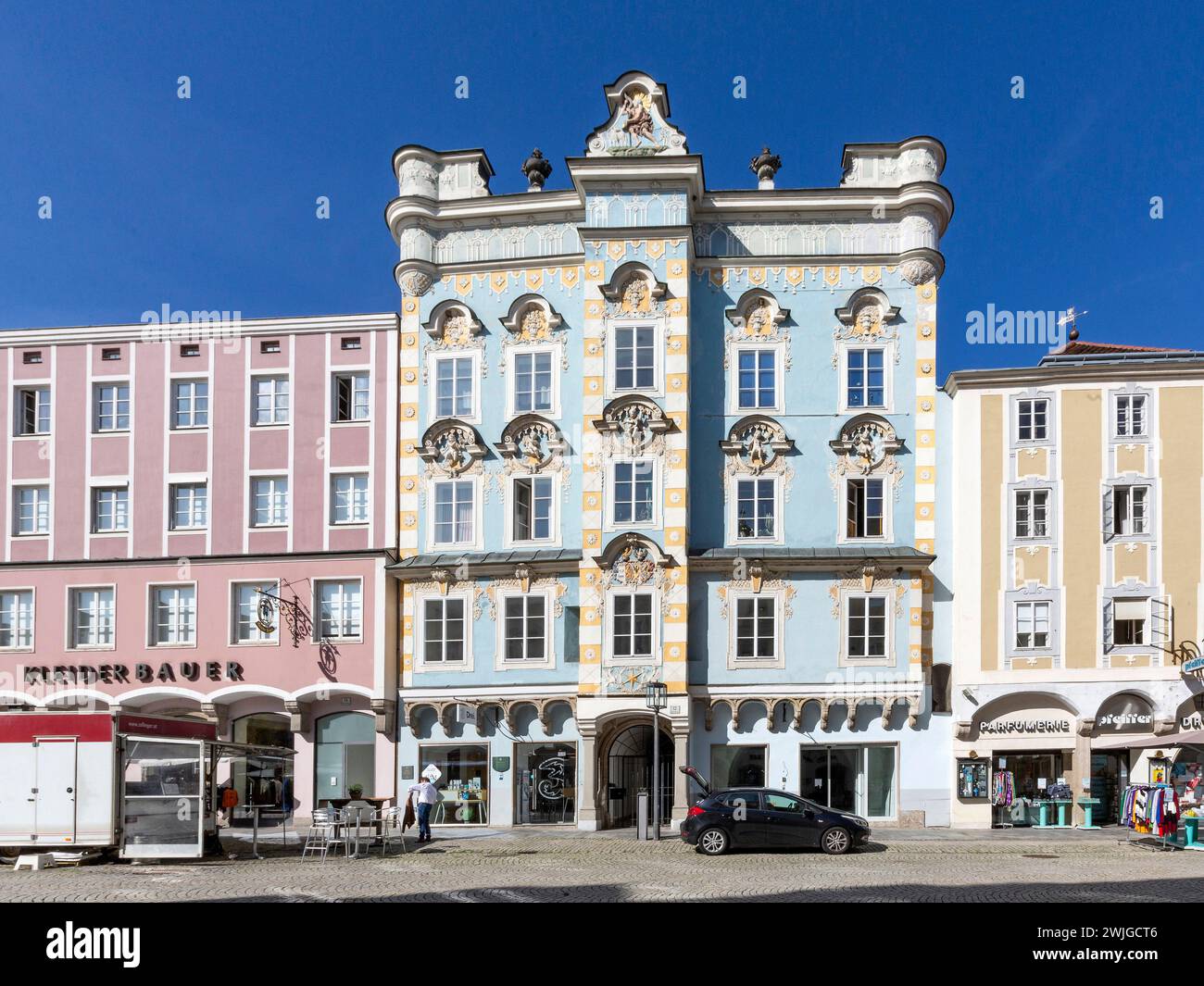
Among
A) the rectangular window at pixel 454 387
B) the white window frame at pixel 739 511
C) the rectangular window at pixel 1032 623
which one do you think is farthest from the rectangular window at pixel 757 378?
the rectangular window at pixel 1032 623

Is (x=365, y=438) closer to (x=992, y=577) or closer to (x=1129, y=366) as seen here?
(x=992, y=577)

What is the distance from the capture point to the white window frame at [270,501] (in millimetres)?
39219

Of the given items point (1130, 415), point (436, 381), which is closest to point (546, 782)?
point (436, 381)

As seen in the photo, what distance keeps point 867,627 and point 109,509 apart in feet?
77.5

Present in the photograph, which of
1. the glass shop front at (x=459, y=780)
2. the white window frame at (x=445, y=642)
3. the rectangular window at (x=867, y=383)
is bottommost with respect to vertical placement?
the glass shop front at (x=459, y=780)

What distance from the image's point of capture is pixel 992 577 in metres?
37.1

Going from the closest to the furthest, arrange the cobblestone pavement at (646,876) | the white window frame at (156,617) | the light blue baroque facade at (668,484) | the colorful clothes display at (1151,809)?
the cobblestone pavement at (646,876) < the colorful clothes display at (1151,809) < the light blue baroque facade at (668,484) < the white window frame at (156,617)

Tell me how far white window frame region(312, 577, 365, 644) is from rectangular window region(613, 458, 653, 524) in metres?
8.09

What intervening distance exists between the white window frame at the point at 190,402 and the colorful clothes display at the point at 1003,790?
85.6 feet

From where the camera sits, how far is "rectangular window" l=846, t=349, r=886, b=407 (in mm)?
37969

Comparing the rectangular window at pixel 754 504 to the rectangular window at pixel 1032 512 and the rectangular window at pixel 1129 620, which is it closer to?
the rectangular window at pixel 1032 512

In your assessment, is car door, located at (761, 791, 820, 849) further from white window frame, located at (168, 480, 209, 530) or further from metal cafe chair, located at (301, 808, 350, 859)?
white window frame, located at (168, 480, 209, 530)

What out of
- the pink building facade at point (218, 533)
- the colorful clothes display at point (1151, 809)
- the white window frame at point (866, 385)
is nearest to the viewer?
the colorful clothes display at point (1151, 809)

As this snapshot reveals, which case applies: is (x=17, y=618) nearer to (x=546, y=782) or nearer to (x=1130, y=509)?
(x=546, y=782)
